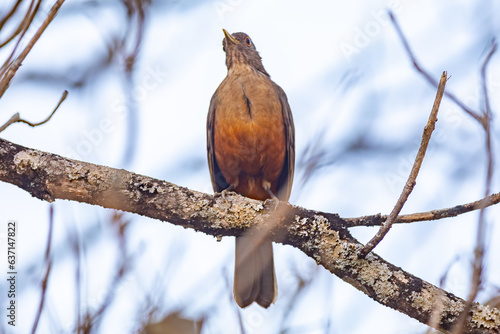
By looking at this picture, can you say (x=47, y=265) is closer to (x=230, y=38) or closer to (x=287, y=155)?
(x=287, y=155)

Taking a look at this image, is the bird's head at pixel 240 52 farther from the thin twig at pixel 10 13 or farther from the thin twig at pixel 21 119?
the thin twig at pixel 10 13

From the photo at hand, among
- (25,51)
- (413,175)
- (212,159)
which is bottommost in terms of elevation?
(25,51)

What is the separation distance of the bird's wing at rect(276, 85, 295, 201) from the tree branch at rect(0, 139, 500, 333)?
2.12 metres

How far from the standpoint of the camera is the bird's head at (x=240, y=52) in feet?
22.0

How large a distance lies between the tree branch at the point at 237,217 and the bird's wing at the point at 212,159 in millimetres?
2191

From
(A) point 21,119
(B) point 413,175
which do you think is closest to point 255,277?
(B) point 413,175

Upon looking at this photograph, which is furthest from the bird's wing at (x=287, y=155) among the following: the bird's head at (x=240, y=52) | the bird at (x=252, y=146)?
the bird's head at (x=240, y=52)

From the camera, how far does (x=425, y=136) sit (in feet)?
9.85

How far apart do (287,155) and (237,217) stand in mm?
2274

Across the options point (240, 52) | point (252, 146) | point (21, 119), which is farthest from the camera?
point (240, 52)

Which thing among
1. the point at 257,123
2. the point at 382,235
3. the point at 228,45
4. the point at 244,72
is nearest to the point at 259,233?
the point at 382,235

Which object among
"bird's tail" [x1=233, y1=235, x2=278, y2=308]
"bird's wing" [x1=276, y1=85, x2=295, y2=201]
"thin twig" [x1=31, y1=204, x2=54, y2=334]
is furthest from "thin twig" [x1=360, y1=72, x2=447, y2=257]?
"bird's wing" [x1=276, y1=85, x2=295, y2=201]

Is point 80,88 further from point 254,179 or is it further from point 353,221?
Result: point 254,179

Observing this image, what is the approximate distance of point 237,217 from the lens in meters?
3.89
